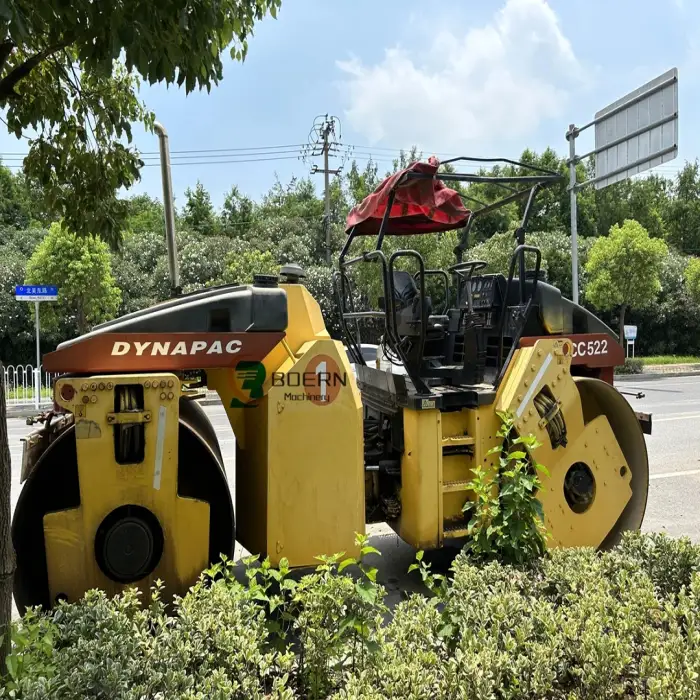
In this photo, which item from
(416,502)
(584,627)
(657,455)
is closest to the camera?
(584,627)

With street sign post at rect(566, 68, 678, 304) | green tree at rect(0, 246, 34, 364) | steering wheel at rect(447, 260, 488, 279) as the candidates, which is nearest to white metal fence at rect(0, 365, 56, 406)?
green tree at rect(0, 246, 34, 364)

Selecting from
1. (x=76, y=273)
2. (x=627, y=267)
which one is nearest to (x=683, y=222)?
(x=627, y=267)

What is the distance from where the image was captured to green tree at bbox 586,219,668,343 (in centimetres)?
2217

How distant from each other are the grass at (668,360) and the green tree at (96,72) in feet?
83.1

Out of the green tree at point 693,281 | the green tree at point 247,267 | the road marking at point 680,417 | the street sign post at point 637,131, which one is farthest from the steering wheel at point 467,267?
the green tree at point 693,281

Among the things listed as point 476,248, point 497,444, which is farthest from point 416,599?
point 476,248

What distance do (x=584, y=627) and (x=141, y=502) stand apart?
85.5 inches

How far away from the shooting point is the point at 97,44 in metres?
2.29

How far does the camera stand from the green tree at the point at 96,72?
2225mm

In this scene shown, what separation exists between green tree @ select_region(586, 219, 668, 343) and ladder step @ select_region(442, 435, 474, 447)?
20.0 m

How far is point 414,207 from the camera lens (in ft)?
16.9

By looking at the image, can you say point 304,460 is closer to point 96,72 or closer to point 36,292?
point 96,72

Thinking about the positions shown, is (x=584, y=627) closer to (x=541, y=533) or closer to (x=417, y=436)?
(x=541, y=533)

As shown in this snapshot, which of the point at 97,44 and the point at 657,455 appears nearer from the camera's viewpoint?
the point at 97,44
